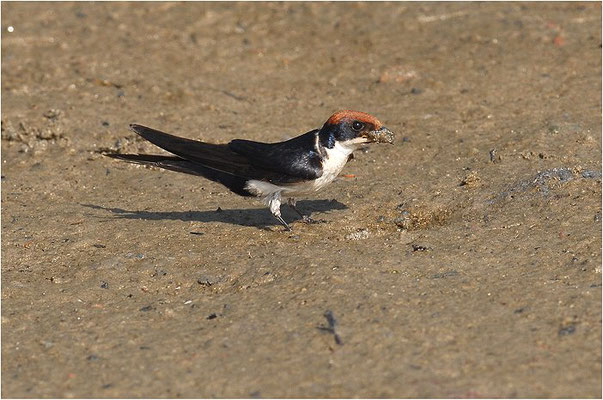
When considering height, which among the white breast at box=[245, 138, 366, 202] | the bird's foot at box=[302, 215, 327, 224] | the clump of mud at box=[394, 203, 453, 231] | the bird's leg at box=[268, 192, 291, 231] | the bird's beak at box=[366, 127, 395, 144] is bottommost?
the clump of mud at box=[394, 203, 453, 231]

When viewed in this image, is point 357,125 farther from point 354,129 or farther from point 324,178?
point 324,178

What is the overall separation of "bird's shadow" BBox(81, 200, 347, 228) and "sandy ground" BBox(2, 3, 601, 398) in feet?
0.08

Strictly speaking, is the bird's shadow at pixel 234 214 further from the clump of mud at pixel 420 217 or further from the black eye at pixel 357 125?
the black eye at pixel 357 125

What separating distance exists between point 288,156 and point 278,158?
0.08m

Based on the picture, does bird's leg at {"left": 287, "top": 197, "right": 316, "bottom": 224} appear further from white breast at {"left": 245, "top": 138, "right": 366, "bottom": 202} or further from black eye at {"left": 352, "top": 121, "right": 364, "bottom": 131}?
black eye at {"left": 352, "top": 121, "right": 364, "bottom": 131}

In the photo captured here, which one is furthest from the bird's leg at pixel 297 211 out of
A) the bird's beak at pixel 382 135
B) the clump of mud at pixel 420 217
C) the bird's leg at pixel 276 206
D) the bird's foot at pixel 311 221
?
the bird's beak at pixel 382 135

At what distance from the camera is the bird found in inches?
237

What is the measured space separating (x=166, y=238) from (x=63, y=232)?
2.41 feet

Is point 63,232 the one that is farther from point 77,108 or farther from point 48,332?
point 77,108

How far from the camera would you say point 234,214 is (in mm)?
6648

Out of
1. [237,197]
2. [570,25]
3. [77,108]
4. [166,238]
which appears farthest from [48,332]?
[570,25]

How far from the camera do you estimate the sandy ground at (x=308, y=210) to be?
175 inches

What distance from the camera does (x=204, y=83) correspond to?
29.4 ft

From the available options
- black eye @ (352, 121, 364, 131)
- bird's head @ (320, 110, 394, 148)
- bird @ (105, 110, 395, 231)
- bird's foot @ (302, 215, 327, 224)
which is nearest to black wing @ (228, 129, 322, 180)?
bird @ (105, 110, 395, 231)
